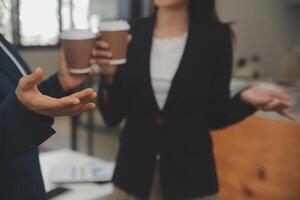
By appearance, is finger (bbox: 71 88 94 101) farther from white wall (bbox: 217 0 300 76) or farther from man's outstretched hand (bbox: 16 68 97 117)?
white wall (bbox: 217 0 300 76)

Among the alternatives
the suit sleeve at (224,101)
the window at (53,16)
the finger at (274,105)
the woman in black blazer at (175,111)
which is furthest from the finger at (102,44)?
the window at (53,16)

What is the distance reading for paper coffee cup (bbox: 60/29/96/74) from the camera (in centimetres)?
113

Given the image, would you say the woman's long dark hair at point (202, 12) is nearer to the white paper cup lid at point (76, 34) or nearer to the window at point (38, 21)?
the white paper cup lid at point (76, 34)

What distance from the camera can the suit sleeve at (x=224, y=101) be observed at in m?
1.49

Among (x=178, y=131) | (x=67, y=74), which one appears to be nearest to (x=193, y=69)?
(x=178, y=131)

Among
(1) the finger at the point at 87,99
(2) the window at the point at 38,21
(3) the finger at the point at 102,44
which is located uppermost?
(1) the finger at the point at 87,99

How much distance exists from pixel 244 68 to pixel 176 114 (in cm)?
215

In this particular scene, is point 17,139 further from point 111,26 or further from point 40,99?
point 111,26

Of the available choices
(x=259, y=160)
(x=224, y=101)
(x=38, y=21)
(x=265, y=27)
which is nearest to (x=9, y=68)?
Answer: (x=224, y=101)

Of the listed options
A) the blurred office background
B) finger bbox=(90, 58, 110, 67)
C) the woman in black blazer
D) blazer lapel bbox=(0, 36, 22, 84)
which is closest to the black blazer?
the woman in black blazer

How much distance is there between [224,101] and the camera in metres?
1.50

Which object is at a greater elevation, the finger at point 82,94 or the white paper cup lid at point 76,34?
the white paper cup lid at point 76,34

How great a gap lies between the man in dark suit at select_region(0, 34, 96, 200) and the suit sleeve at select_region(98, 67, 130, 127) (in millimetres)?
524

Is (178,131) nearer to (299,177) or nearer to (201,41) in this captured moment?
(201,41)
